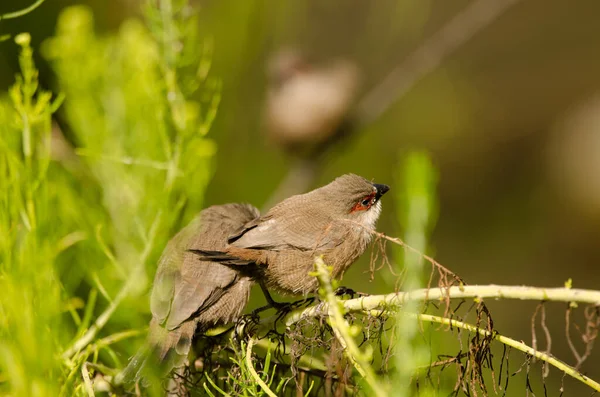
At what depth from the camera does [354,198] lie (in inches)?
114

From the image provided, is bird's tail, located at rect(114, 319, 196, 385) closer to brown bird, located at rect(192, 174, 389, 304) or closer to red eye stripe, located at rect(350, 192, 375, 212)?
brown bird, located at rect(192, 174, 389, 304)

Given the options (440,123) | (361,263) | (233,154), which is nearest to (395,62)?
(440,123)

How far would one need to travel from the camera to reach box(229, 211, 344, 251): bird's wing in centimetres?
260

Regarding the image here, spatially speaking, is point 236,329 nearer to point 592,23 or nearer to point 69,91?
point 69,91

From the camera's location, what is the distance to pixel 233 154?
3863 millimetres

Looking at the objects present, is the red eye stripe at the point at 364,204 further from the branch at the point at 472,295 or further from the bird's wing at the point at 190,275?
the branch at the point at 472,295

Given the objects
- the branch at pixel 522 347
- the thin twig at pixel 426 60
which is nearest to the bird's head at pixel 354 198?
the thin twig at pixel 426 60

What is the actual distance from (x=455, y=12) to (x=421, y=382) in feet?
19.9

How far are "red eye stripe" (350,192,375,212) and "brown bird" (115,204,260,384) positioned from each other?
473 millimetres

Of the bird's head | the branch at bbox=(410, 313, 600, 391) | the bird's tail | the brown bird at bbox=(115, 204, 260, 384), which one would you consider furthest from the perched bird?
the branch at bbox=(410, 313, 600, 391)

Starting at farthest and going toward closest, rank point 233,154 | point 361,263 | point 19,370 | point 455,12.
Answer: point 455,12
point 361,263
point 233,154
point 19,370

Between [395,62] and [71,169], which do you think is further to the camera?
[395,62]

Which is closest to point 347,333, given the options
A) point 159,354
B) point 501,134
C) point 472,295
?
point 472,295

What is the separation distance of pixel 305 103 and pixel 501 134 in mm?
4368
